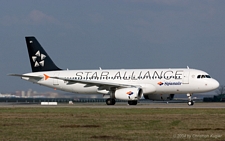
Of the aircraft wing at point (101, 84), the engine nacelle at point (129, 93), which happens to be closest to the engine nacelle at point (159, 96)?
the engine nacelle at point (129, 93)

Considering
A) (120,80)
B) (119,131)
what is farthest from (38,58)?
(119,131)

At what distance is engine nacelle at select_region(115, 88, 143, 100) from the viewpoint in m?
53.0

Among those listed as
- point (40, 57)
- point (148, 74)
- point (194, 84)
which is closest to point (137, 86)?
point (148, 74)

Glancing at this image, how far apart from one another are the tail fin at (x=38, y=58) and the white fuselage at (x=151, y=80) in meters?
2.97

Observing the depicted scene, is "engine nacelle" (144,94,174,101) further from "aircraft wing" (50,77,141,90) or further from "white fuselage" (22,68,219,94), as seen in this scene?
"aircraft wing" (50,77,141,90)

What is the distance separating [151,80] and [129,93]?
10.5ft

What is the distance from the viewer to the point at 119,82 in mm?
57125

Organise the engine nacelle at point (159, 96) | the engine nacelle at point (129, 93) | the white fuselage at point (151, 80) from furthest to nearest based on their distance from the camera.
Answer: the engine nacelle at point (159, 96), the white fuselage at point (151, 80), the engine nacelle at point (129, 93)

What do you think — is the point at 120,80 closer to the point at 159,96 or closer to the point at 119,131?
the point at 159,96

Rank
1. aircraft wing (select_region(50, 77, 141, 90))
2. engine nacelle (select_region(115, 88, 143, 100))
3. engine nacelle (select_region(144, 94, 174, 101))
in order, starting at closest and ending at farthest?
engine nacelle (select_region(115, 88, 143, 100)), aircraft wing (select_region(50, 77, 141, 90)), engine nacelle (select_region(144, 94, 174, 101))

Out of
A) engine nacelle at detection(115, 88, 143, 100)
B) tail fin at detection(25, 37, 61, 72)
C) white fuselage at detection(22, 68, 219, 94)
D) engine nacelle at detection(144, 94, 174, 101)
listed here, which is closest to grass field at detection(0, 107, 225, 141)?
engine nacelle at detection(115, 88, 143, 100)

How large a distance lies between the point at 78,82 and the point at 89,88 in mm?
2616

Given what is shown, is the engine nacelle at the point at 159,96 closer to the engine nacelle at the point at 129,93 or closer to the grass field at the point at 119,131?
the engine nacelle at the point at 129,93

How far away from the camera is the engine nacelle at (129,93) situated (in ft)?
174
